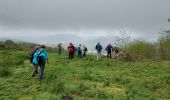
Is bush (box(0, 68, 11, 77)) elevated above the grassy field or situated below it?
above

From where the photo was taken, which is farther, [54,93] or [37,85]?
[37,85]

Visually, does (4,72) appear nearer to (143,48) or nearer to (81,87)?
(81,87)

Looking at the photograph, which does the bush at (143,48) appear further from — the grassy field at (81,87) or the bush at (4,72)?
the bush at (4,72)

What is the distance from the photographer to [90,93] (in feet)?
71.3

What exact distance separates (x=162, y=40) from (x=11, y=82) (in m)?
79.9

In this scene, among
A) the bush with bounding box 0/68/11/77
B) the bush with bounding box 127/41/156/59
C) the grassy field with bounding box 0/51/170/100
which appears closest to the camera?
the grassy field with bounding box 0/51/170/100

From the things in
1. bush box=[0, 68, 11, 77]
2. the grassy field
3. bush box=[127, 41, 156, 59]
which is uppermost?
bush box=[127, 41, 156, 59]

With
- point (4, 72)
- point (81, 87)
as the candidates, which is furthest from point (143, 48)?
point (81, 87)

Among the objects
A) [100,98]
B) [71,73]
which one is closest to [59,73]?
[71,73]

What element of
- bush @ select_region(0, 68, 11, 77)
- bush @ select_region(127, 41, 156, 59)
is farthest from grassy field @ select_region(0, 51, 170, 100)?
bush @ select_region(127, 41, 156, 59)

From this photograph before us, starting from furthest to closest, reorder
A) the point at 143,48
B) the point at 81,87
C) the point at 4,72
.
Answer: the point at 143,48, the point at 4,72, the point at 81,87

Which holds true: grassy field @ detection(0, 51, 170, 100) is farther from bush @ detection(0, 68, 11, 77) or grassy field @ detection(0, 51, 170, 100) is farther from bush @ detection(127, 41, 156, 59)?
bush @ detection(127, 41, 156, 59)

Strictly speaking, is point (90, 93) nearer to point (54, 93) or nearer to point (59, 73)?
point (54, 93)

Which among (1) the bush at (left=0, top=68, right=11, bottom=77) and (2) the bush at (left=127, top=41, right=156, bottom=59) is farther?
(2) the bush at (left=127, top=41, right=156, bottom=59)
